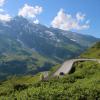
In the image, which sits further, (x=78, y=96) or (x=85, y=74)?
(x=85, y=74)

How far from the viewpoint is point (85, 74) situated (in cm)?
6706

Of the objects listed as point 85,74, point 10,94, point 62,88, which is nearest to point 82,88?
point 62,88

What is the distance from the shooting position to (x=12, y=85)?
160 feet

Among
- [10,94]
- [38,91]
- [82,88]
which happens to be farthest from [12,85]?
[82,88]

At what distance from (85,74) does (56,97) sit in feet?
97.7

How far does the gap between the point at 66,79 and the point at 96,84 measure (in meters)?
10.9

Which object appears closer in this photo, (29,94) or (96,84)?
Answer: (29,94)

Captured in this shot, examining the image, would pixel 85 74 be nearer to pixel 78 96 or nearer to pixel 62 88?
pixel 62 88

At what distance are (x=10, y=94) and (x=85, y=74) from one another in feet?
87.6

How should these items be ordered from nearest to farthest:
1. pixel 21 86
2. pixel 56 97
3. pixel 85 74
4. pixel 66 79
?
pixel 56 97, pixel 21 86, pixel 66 79, pixel 85 74

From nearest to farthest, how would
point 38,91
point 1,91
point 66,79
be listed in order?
point 38,91
point 1,91
point 66,79

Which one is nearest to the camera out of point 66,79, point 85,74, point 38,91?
point 38,91

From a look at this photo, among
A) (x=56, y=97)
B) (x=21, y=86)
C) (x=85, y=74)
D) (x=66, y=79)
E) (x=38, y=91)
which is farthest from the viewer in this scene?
(x=85, y=74)

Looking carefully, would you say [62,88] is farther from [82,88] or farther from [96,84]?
[96,84]
